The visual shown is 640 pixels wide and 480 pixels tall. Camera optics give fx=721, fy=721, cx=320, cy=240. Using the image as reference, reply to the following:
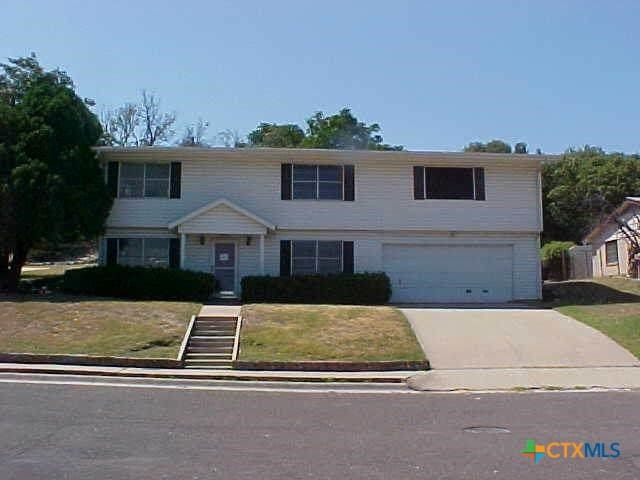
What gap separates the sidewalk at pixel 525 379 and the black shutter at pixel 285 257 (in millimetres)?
10458

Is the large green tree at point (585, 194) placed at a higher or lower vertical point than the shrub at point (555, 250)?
higher

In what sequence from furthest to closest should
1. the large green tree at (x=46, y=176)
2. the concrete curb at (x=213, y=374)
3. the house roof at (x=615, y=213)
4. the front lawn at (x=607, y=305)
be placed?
the house roof at (x=615, y=213)
the large green tree at (x=46, y=176)
the front lawn at (x=607, y=305)
the concrete curb at (x=213, y=374)

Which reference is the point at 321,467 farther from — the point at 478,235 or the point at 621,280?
the point at 621,280

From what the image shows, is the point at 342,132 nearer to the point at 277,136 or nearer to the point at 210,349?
the point at 277,136

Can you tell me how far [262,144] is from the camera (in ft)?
178

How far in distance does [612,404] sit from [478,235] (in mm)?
14409

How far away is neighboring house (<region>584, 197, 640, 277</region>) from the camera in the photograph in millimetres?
35531

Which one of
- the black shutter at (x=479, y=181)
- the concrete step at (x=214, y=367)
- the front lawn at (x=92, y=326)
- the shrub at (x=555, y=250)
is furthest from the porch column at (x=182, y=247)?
the shrub at (x=555, y=250)

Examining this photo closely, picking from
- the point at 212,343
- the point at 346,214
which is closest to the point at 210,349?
the point at 212,343

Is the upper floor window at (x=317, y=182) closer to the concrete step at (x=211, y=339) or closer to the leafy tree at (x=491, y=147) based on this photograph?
the concrete step at (x=211, y=339)

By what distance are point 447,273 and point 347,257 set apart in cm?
352

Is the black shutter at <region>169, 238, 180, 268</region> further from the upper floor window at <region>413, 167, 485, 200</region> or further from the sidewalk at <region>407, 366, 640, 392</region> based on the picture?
the sidewalk at <region>407, 366, 640, 392</region>

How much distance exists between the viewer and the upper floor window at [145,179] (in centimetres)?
2458

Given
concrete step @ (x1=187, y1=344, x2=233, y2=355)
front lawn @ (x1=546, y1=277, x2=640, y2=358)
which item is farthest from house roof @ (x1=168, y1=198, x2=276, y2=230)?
front lawn @ (x1=546, y1=277, x2=640, y2=358)
